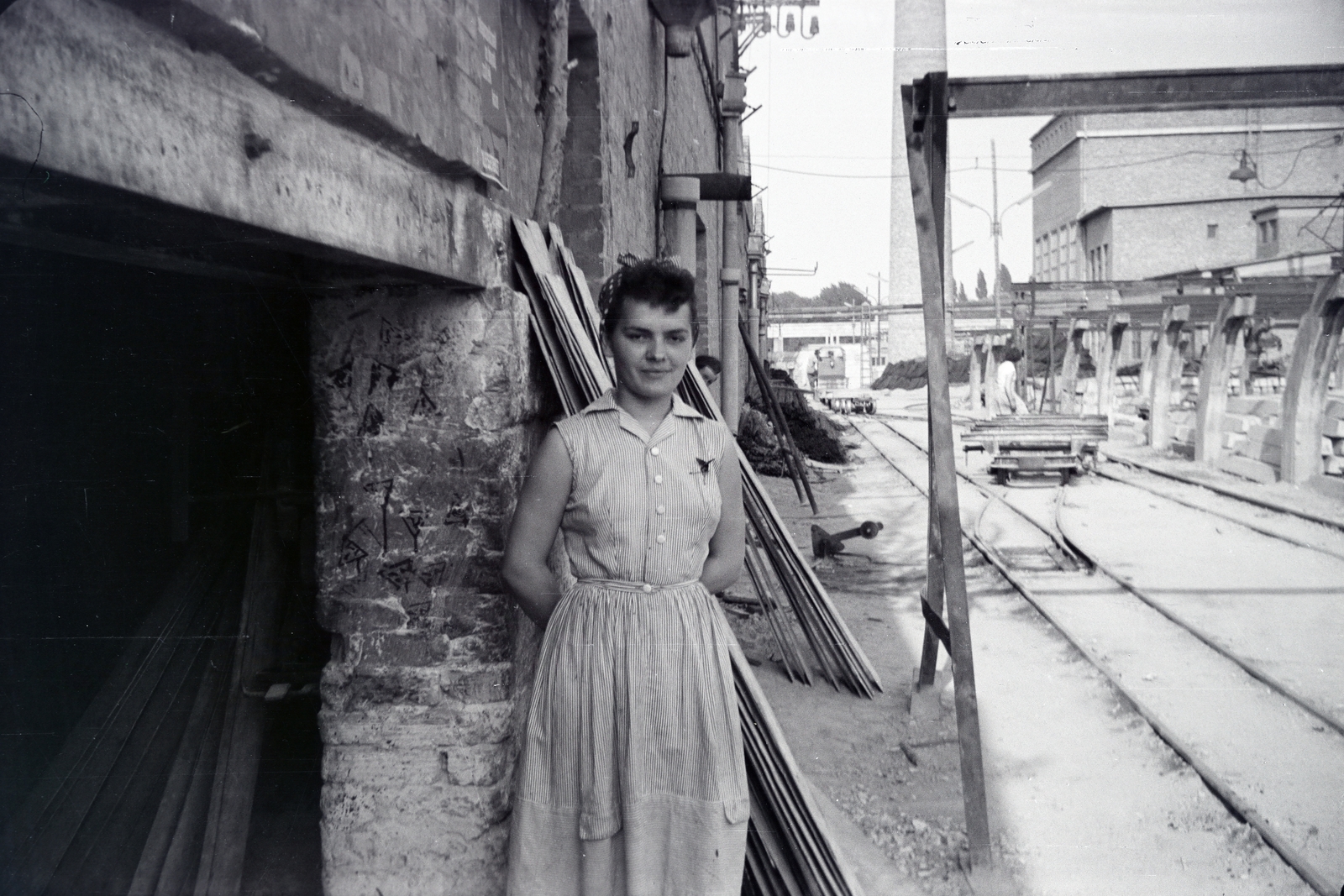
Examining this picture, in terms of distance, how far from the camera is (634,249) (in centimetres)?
709

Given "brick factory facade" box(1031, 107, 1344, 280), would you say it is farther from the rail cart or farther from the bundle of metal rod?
the bundle of metal rod

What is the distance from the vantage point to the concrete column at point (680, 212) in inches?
320

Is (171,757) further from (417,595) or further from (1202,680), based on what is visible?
(1202,680)

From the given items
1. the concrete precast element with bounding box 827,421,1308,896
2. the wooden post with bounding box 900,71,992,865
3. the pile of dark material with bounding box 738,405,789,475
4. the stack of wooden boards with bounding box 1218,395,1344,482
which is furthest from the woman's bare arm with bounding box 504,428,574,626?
the stack of wooden boards with bounding box 1218,395,1344,482

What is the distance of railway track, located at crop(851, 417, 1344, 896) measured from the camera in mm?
4125

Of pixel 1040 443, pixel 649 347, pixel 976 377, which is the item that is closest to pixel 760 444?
pixel 1040 443

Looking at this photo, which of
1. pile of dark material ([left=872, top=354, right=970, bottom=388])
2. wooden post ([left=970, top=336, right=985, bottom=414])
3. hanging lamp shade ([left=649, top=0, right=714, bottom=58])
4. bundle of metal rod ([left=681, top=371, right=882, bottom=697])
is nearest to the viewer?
bundle of metal rod ([left=681, top=371, right=882, bottom=697])

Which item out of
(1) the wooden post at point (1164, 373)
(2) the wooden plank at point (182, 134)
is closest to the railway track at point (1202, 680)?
(2) the wooden plank at point (182, 134)

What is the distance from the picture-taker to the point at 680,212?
8.37 meters

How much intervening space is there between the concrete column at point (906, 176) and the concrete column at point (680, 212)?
2111 cm

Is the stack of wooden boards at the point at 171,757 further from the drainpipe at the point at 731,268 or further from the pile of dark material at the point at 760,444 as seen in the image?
the pile of dark material at the point at 760,444

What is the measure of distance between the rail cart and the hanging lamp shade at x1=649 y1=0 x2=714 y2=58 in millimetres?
8439

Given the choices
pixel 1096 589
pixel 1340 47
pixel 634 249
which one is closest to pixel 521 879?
pixel 1340 47

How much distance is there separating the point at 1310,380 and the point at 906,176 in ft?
85.2
